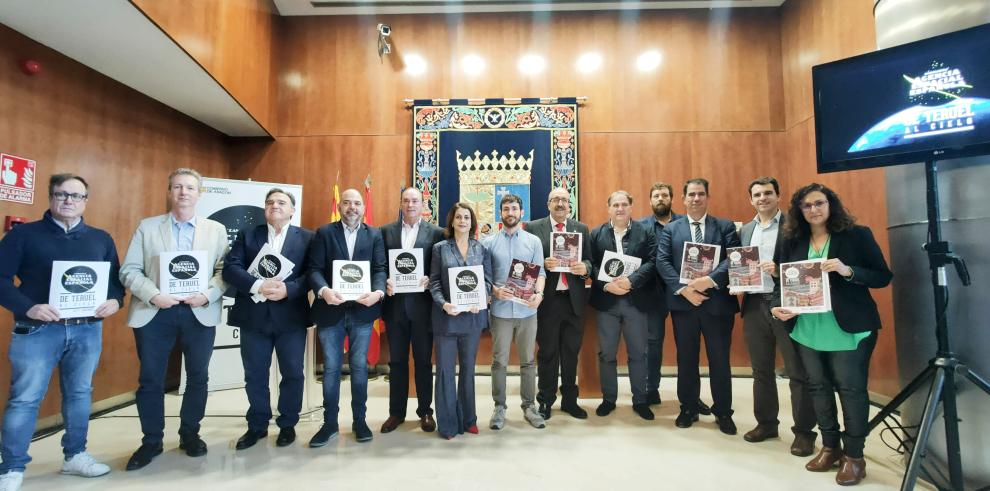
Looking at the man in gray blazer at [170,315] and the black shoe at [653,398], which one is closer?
A: the man in gray blazer at [170,315]

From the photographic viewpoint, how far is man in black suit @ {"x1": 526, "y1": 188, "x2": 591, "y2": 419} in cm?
344

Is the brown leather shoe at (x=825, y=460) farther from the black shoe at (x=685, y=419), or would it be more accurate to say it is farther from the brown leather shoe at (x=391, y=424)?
the brown leather shoe at (x=391, y=424)

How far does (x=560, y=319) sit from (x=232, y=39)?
14.1 feet

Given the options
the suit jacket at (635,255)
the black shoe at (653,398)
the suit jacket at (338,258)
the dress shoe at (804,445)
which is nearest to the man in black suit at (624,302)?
the suit jacket at (635,255)

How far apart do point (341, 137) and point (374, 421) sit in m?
3.62

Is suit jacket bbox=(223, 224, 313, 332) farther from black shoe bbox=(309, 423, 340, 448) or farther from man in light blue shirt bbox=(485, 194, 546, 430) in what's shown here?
man in light blue shirt bbox=(485, 194, 546, 430)

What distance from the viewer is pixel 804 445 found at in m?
2.75

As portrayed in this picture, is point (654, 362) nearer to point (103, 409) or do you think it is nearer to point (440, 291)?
point (440, 291)

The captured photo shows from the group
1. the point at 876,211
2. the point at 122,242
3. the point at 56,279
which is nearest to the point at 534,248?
the point at 56,279

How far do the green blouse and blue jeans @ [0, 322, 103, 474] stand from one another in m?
4.10

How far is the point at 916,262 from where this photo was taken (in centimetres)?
248

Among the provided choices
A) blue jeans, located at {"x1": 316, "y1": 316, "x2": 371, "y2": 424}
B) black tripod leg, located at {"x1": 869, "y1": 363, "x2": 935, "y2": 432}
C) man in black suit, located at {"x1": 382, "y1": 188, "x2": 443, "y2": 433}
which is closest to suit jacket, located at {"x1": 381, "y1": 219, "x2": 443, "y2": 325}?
man in black suit, located at {"x1": 382, "y1": 188, "x2": 443, "y2": 433}

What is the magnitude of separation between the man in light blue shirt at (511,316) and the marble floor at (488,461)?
19 cm

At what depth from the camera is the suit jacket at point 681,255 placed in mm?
3166
